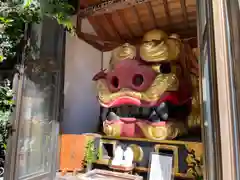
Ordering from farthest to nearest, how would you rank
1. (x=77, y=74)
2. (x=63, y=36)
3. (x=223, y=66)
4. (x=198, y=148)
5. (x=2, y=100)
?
(x=77, y=74)
(x=63, y=36)
(x=198, y=148)
(x=2, y=100)
(x=223, y=66)

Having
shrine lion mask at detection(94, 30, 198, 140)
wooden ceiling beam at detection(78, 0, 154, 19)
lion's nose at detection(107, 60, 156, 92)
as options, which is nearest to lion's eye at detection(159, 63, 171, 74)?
shrine lion mask at detection(94, 30, 198, 140)

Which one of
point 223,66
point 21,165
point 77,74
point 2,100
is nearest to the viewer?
point 223,66

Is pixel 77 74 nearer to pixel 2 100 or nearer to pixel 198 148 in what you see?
pixel 2 100

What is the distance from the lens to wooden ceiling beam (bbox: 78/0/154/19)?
75.7 inches

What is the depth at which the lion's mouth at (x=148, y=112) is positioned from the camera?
190 cm

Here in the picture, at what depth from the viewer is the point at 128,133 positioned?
194 centimetres

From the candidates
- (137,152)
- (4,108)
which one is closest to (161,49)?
(137,152)

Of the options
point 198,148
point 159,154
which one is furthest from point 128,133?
point 198,148

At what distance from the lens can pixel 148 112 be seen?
2072 millimetres

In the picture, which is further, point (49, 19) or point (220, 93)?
point (49, 19)

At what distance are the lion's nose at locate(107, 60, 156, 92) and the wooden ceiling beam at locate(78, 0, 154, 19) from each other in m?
0.55

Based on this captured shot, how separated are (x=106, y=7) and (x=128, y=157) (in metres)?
1.48

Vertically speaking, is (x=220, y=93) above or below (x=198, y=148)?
above

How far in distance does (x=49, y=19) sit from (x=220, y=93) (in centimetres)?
160
